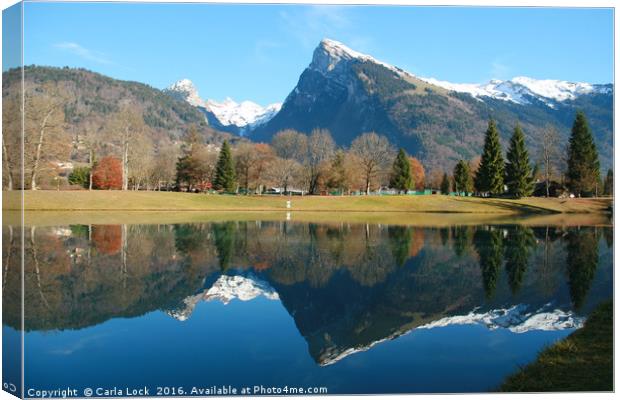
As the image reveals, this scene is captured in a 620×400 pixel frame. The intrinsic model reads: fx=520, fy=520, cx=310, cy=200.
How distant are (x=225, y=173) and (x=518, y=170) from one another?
43.9 meters

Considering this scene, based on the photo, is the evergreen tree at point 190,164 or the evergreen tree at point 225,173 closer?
the evergreen tree at point 225,173

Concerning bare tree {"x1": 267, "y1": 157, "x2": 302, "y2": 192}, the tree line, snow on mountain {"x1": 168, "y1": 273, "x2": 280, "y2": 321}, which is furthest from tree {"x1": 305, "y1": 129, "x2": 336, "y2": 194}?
snow on mountain {"x1": 168, "y1": 273, "x2": 280, "y2": 321}

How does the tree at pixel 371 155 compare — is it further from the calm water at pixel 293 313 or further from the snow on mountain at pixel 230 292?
the snow on mountain at pixel 230 292

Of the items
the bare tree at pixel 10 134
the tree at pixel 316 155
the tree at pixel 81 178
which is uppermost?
the tree at pixel 316 155

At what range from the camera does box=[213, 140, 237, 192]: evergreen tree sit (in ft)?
275

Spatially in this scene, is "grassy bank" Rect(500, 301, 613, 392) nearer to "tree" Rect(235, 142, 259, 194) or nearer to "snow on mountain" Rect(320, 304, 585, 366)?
"snow on mountain" Rect(320, 304, 585, 366)

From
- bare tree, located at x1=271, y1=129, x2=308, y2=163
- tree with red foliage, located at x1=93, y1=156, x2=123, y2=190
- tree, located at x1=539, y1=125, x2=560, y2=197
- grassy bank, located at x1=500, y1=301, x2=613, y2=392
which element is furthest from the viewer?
bare tree, located at x1=271, y1=129, x2=308, y2=163

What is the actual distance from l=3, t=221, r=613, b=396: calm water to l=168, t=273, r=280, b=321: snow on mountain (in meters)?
0.05

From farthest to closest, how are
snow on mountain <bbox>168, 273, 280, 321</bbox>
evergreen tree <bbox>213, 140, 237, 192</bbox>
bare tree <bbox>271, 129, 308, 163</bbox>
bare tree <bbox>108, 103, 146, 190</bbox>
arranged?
bare tree <bbox>271, 129, 308, 163</bbox>, evergreen tree <bbox>213, 140, 237, 192</bbox>, bare tree <bbox>108, 103, 146, 190</bbox>, snow on mountain <bbox>168, 273, 280, 321</bbox>

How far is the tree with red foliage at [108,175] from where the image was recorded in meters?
81.1

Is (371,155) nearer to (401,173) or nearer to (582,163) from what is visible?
(401,173)

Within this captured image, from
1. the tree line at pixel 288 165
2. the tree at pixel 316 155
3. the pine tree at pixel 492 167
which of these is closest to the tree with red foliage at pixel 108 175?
the tree line at pixel 288 165

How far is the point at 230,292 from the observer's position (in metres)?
12.8

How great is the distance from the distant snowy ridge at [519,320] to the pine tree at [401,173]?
3133 inches
